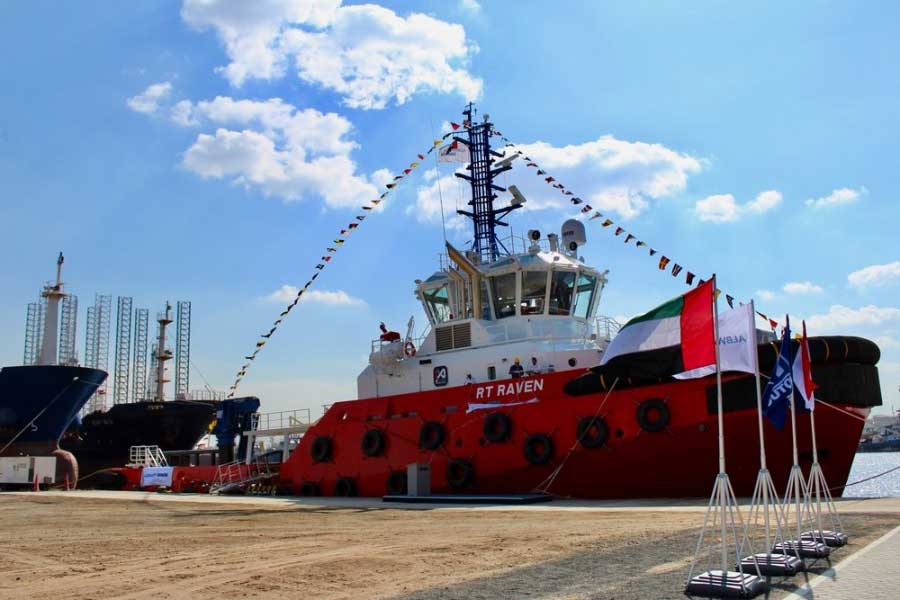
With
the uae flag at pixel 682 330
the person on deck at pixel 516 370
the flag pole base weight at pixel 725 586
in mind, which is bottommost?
the flag pole base weight at pixel 725 586

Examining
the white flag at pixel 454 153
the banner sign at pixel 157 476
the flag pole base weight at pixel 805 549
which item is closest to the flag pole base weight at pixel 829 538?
the flag pole base weight at pixel 805 549

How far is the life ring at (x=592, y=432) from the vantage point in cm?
1251

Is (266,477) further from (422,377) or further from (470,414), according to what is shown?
(470,414)

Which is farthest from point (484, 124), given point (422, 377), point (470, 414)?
point (470, 414)

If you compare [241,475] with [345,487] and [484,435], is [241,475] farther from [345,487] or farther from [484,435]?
[484,435]

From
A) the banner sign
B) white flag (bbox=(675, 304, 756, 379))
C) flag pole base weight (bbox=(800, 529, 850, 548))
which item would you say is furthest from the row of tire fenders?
white flag (bbox=(675, 304, 756, 379))

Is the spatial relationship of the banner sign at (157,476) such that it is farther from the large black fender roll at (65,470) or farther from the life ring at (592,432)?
the life ring at (592,432)

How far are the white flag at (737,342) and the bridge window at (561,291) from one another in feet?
30.7

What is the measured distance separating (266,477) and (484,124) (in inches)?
389

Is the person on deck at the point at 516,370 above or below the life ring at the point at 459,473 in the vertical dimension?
above

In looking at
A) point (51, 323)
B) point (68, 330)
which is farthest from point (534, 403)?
point (68, 330)

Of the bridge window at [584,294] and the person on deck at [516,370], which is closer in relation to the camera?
the person on deck at [516,370]

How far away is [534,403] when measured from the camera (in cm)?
1348

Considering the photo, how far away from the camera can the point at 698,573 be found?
562 centimetres
